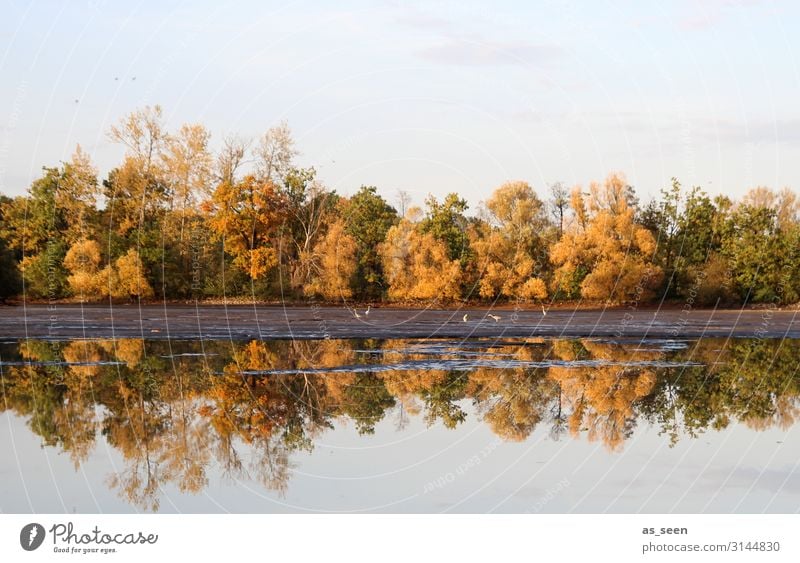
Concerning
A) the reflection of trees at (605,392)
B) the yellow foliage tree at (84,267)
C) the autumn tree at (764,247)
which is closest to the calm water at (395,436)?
the reflection of trees at (605,392)

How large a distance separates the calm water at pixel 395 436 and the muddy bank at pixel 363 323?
11.3 meters

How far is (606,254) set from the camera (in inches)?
2537

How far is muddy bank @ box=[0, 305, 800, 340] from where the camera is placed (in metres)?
38.9

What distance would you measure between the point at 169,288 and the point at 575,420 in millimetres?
52047

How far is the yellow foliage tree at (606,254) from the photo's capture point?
64312mm

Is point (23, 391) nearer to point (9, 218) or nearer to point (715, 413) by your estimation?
point (715, 413)

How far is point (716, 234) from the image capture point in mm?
71750

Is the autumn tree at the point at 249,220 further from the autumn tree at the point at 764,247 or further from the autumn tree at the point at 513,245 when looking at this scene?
the autumn tree at the point at 764,247

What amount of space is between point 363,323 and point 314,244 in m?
19.5

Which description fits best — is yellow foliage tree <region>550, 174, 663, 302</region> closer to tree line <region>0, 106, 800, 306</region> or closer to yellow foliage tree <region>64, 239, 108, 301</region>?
A: tree line <region>0, 106, 800, 306</region>

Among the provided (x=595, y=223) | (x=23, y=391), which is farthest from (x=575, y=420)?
(x=595, y=223)

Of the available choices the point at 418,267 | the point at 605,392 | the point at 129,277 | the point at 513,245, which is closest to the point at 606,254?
the point at 513,245

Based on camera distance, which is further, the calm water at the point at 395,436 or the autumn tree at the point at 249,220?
the autumn tree at the point at 249,220

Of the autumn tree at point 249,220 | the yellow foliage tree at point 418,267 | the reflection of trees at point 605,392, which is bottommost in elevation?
the reflection of trees at point 605,392
